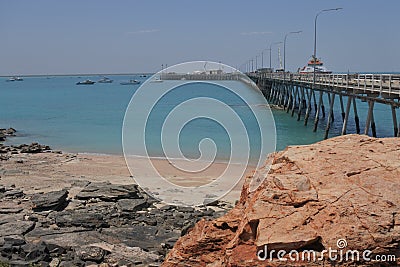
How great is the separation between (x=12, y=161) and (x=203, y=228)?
2442cm

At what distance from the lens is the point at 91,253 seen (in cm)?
1186

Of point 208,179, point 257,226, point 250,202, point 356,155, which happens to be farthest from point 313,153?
point 208,179

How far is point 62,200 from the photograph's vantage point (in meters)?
17.3

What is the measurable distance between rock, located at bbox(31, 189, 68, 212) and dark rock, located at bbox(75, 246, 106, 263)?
4722mm

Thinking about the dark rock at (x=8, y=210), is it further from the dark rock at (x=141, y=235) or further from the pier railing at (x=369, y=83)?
the pier railing at (x=369, y=83)

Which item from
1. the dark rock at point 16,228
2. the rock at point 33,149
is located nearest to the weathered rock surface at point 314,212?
the dark rock at point 16,228

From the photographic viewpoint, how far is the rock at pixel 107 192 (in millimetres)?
18109

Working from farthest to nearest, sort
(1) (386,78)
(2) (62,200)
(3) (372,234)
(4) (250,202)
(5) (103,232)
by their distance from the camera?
(1) (386,78) → (2) (62,200) → (5) (103,232) → (4) (250,202) → (3) (372,234)

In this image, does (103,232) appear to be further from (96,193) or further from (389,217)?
(389,217)
